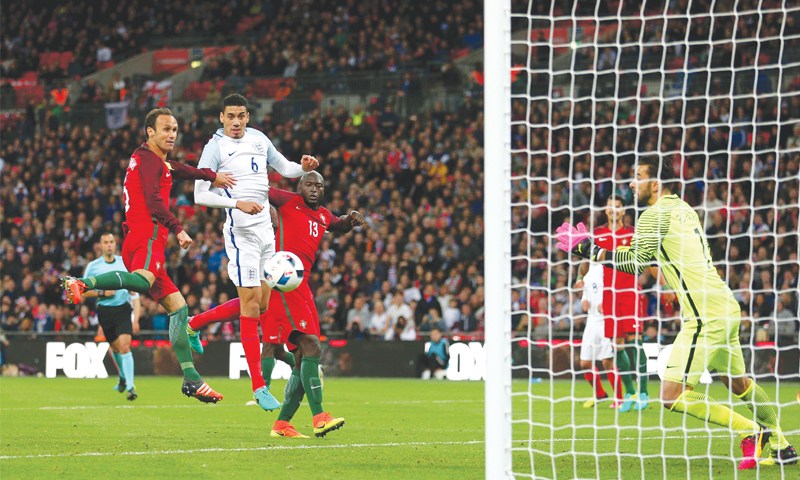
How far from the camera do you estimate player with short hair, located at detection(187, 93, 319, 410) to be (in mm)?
7887

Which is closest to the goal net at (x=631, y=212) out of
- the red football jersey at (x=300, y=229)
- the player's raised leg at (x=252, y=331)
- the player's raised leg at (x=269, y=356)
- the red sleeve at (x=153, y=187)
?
the red football jersey at (x=300, y=229)

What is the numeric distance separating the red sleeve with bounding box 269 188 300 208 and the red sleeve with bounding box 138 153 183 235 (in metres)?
0.87

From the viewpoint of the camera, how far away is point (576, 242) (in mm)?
6051

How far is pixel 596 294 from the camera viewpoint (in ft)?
35.9

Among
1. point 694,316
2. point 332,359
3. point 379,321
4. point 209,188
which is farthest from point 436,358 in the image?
point 694,316

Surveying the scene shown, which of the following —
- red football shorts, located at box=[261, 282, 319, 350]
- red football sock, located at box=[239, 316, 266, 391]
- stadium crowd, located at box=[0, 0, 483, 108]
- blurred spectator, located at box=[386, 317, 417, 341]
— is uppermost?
stadium crowd, located at box=[0, 0, 483, 108]

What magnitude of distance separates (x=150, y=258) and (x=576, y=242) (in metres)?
3.51

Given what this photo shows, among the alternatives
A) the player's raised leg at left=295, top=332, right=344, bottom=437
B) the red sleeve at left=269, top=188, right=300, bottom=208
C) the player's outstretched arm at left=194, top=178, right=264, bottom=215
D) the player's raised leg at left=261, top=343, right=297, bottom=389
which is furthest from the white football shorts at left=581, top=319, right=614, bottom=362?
the player's raised leg at left=295, top=332, right=344, bottom=437

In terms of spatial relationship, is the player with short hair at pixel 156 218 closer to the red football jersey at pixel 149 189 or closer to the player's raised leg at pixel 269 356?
the red football jersey at pixel 149 189

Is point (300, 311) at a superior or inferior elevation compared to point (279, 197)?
inferior

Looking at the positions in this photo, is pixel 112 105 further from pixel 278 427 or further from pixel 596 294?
pixel 278 427

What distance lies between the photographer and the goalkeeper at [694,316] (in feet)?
18.7

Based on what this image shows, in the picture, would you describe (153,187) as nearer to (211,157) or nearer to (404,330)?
(211,157)

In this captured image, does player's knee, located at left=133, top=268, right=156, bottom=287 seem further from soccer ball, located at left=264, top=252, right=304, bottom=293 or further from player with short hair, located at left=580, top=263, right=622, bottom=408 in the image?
player with short hair, located at left=580, top=263, right=622, bottom=408
